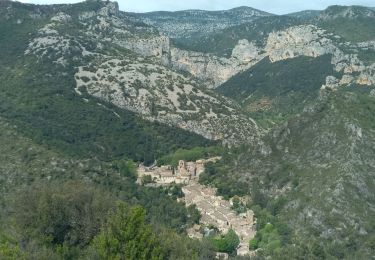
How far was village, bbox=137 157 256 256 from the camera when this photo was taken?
235 ft

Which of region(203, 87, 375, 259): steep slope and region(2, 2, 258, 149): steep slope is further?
region(2, 2, 258, 149): steep slope

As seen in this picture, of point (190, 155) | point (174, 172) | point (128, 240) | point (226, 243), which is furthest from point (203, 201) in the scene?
point (128, 240)

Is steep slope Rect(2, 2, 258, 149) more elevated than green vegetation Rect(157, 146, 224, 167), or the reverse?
steep slope Rect(2, 2, 258, 149)

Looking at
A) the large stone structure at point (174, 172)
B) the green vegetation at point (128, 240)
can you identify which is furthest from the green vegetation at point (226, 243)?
the large stone structure at point (174, 172)

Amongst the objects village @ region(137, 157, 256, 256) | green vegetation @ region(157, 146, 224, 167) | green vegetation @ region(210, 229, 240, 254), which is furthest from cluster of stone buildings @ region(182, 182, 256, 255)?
green vegetation @ region(157, 146, 224, 167)

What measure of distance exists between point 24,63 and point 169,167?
4166 cm

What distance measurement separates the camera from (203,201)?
82.8 metres

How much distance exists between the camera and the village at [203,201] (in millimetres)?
71625

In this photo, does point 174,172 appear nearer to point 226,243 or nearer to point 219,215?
point 219,215

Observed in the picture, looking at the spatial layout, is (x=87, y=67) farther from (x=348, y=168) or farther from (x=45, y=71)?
(x=348, y=168)

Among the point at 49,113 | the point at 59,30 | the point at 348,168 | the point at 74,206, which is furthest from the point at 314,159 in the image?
the point at 59,30

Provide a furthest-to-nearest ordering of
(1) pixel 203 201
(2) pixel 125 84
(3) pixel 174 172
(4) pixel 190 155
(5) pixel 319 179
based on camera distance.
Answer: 1. (2) pixel 125 84
2. (4) pixel 190 155
3. (3) pixel 174 172
4. (1) pixel 203 201
5. (5) pixel 319 179

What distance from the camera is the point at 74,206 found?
5078cm

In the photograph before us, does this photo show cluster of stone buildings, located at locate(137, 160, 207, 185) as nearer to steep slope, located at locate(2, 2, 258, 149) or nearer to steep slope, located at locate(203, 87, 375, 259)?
steep slope, located at locate(203, 87, 375, 259)
